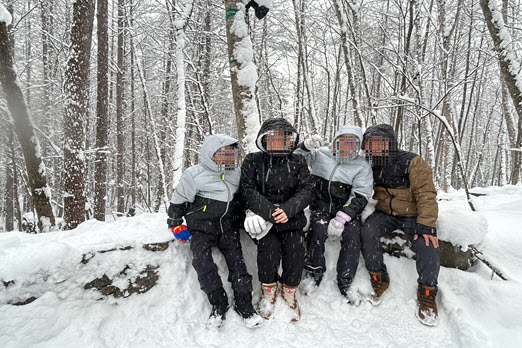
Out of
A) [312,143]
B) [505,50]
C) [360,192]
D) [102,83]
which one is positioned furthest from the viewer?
[102,83]

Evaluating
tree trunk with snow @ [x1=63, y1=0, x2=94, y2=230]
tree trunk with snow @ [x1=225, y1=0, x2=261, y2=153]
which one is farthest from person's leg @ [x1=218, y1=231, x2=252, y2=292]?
tree trunk with snow @ [x1=63, y1=0, x2=94, y2=230]

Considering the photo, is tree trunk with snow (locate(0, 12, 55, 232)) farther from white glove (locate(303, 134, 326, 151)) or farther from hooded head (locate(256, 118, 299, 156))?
white glove (locate(303, 134, 326, 151))

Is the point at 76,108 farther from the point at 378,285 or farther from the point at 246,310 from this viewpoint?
the point at 378,285

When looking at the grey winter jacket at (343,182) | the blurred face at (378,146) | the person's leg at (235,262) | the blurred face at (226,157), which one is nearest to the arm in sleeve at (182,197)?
the blurred face at (226,157)

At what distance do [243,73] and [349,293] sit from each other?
2900mm

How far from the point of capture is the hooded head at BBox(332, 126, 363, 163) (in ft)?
8.29

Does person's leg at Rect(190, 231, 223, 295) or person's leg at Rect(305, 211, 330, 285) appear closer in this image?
person's leg at Rect(190, 231, 223, 295)

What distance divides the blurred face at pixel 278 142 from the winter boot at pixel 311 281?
3.93 ft

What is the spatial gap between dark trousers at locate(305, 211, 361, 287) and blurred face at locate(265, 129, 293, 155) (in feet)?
2.59

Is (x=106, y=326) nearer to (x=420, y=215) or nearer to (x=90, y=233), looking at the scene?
(x=90, y=233)

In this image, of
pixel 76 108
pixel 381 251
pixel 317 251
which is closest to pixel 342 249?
pixel 317 251

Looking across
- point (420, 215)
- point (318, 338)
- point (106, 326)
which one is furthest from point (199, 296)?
point (420, 215)

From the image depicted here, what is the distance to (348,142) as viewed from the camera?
8.34 ft

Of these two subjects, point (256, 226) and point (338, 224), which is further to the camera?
point (338, 224)
